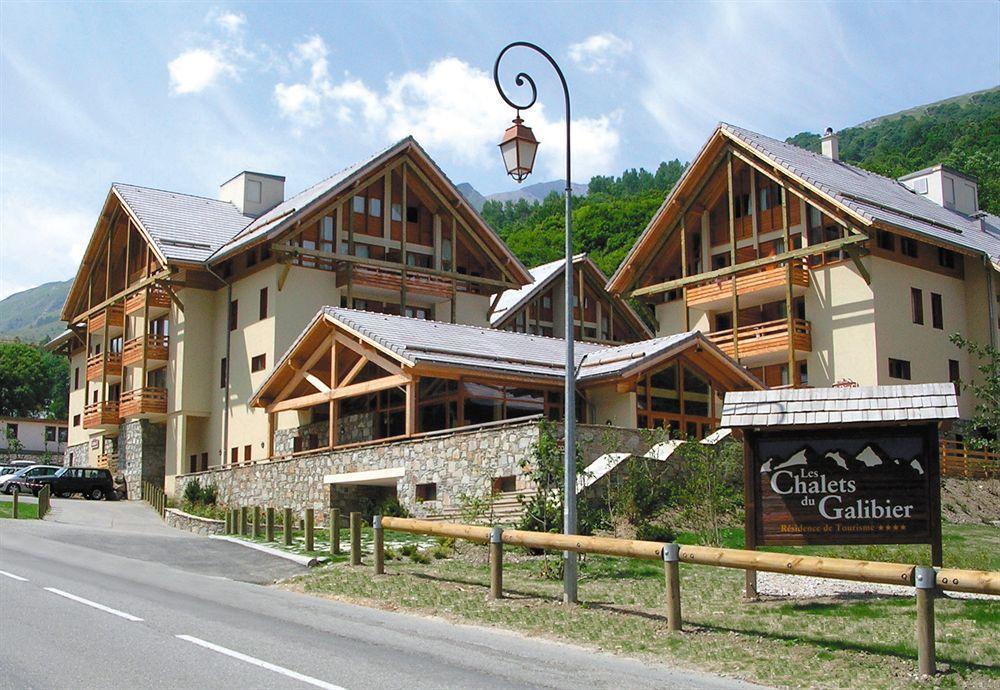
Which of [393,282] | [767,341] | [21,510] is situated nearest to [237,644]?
[21,510]

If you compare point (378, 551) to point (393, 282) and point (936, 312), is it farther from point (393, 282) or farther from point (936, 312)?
point (936, 312)

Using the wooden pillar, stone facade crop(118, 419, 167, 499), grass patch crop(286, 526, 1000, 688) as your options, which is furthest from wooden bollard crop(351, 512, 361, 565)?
stone facade crop(118, 419, 167, 499)

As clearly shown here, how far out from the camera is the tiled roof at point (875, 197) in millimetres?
38094

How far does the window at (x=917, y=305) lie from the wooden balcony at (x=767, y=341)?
3.68m

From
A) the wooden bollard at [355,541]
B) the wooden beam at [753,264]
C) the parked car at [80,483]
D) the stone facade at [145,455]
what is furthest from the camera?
the stone facade at [145,455]

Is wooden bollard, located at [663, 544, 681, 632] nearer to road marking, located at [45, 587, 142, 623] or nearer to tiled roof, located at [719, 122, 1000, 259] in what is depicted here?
road marking, located at [45, 587, 142, 623]

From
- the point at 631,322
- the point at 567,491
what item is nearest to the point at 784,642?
the point at 567,491

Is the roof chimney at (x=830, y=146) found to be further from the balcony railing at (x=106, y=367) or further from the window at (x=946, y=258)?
the balcony railing at (x=106, y=367)

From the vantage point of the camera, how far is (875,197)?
135 ft

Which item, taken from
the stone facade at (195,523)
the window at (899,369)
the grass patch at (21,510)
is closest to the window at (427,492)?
the stone facade at (195,523)

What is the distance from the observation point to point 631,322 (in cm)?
5591

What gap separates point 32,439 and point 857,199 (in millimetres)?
69775

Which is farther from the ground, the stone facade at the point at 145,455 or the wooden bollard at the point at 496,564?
the stone facade at the point at 145,455

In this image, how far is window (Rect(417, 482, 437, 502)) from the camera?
90.2ft
